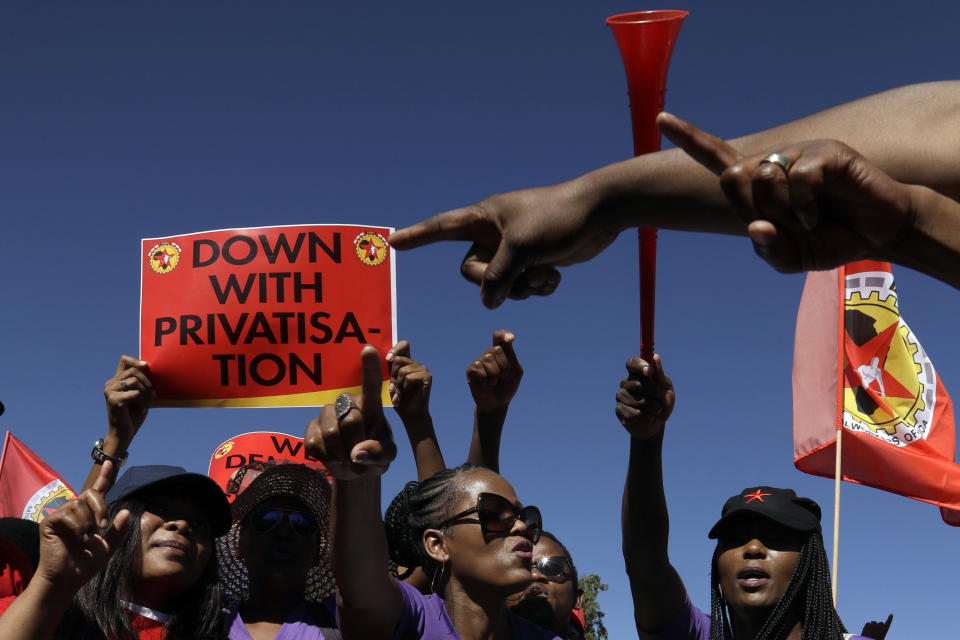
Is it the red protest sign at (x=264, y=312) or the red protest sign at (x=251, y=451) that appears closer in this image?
the red protest sign at (x=264, y=312)

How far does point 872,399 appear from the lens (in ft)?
29.1

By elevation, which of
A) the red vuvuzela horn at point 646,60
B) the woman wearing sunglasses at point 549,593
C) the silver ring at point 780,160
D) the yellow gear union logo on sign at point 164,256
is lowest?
the woman wearing sunglasses at point 549,593

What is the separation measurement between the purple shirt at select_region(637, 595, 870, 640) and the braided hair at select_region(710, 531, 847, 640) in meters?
0.05

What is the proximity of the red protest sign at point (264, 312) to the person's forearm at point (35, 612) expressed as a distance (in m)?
2.30

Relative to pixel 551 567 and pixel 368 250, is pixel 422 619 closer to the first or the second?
pixel 551 567

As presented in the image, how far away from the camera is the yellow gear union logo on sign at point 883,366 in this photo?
8.89 meters

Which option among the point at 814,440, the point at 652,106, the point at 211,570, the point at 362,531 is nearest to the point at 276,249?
the point at 211,570

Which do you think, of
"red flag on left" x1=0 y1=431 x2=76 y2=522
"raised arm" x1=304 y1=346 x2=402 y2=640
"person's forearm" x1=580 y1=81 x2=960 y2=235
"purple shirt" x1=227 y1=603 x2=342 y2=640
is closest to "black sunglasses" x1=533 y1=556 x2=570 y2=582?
"purple shirt" x1=227 y1=603 x2=342 y2=640

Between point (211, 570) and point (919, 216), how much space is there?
3144 millimetres

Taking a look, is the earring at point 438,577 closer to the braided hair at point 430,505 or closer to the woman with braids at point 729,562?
the braided hair at point 430,505

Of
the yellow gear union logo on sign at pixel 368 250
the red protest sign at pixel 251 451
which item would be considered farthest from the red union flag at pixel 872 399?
the yellow gear union logo on sign at pixel 368 250

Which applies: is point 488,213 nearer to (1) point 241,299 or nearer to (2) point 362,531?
(2) point 362,531

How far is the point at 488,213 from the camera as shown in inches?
88.4

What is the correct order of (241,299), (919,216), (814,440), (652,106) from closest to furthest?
1. (919,216)
2. (652,106)
3. (241,299)
4. (814,440)
